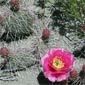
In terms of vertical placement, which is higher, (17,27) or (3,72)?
(17,27)

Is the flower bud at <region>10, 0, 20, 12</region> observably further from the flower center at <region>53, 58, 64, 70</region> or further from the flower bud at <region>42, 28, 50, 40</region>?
the flower center at <region>53, 58, 64, 70</region>

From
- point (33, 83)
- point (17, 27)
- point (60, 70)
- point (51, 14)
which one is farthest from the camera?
point (51, 14)

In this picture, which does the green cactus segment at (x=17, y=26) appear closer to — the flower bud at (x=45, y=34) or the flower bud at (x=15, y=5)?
the flower bud at (x=15, y=5)

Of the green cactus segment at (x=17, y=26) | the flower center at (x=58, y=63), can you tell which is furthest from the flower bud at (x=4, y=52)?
the flower center at (x=58, y=63)

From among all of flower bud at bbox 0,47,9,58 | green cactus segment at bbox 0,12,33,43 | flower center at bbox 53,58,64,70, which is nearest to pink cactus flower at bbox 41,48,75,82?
flower center at bbox 53,58,64,70

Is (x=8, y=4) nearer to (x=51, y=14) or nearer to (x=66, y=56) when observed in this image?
(x=51, y=14)

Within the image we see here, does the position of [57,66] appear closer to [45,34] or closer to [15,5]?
[45,34]

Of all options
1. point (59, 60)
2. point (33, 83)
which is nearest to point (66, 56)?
point (59, 60)
